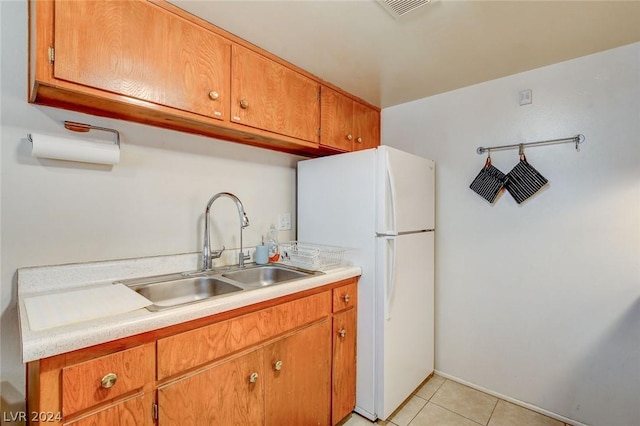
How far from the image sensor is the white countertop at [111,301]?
2.77ft

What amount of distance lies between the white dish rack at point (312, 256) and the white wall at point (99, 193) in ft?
0.86

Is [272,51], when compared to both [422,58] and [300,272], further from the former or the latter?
[300,272]

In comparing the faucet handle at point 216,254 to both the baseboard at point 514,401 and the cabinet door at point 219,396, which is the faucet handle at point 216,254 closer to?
the cabinet door at point 219,396

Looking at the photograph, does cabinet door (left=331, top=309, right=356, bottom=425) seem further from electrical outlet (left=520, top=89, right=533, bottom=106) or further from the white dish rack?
electrical outlet (left=520, top=89, right=533, bottom=106)

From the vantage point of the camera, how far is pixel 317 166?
6.97 feet

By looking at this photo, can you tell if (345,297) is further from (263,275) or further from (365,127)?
(365,127)

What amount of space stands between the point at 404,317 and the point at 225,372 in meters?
1.19

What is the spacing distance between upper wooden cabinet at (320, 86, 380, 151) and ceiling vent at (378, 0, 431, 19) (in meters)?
0.74

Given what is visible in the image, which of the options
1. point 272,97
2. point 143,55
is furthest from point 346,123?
point 143,55

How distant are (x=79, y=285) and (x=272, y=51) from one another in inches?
59.1

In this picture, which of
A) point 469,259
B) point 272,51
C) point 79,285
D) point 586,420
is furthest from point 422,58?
point 586,420

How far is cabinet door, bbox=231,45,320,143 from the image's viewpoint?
5.17 feet

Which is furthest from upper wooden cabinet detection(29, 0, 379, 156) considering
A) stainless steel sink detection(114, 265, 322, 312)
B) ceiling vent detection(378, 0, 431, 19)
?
stainless steel sink detection(114, 265, 322, 312)

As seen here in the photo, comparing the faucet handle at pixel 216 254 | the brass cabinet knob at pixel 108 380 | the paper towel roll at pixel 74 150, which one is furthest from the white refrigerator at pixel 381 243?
the brass cabinet knob at pixel 108 380
